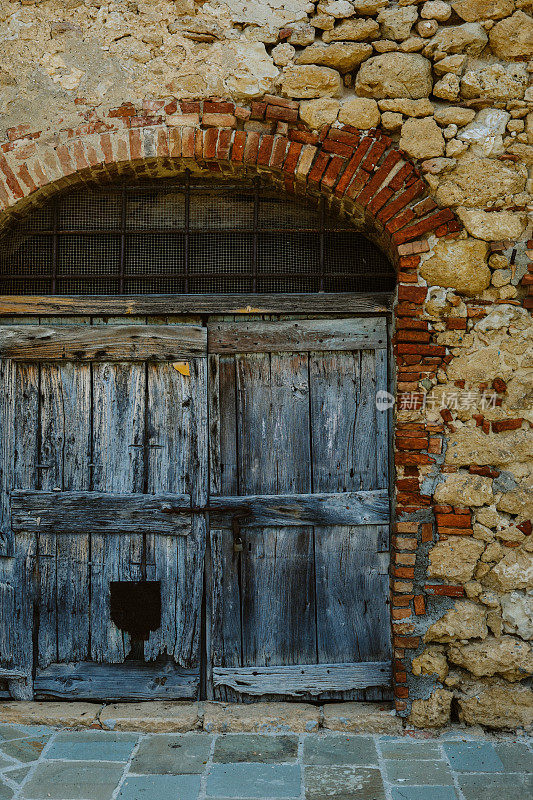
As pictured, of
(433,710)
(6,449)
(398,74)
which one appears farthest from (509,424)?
(6,449)

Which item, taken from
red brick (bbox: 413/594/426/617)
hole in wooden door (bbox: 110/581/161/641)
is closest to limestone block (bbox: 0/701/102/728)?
hole in wooden door (bbox: 110/581/161/641)

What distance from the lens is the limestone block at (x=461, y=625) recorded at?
294 centimetres

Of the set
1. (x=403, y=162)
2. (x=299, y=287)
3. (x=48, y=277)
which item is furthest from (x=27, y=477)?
(x=403, y=162)

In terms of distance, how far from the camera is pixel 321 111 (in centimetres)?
299

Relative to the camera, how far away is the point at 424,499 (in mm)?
A: 2998

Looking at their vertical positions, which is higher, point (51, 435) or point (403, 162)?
point (403, 162)

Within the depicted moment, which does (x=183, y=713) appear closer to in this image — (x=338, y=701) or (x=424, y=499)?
(x=338, y=701)

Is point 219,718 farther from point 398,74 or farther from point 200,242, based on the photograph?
point 398,74

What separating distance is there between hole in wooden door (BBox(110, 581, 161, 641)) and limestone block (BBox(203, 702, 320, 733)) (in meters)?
0.57

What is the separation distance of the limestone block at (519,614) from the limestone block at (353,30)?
120 inches

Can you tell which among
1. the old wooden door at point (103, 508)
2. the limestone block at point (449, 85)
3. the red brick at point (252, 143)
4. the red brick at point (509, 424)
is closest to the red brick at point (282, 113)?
the red brick at point (252, 143)

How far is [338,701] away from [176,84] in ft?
11.7

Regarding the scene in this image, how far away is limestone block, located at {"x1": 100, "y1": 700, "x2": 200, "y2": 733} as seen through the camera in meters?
3.06

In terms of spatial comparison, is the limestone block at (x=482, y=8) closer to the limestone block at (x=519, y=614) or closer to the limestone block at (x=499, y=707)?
the limestone block at (x=519, y=614)
